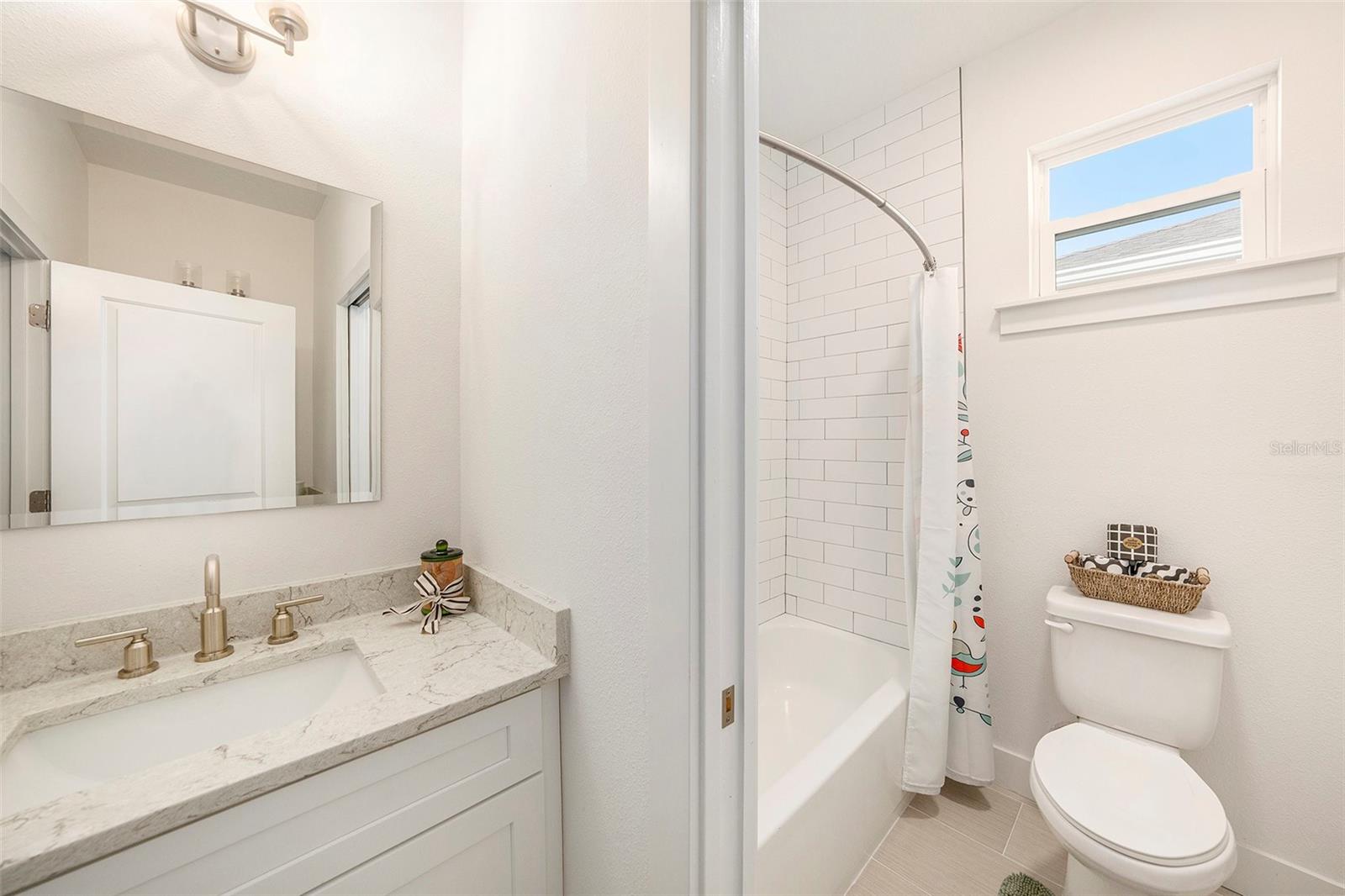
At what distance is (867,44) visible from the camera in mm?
1726

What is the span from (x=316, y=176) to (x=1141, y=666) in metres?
2.52

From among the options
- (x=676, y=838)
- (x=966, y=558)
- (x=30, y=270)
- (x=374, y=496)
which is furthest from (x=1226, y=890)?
(x=30, y=270)

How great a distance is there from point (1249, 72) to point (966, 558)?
1567 mm

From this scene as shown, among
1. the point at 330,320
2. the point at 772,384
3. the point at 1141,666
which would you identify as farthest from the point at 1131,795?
the point at 330,320

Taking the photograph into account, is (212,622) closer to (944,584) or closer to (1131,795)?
(944,584)

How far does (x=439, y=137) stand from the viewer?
134 cm

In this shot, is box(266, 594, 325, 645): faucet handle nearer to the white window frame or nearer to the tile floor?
the tile floor

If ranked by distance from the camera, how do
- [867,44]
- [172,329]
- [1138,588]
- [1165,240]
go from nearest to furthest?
[172,329] → [1138,588] → [1165,240] → [867,44]

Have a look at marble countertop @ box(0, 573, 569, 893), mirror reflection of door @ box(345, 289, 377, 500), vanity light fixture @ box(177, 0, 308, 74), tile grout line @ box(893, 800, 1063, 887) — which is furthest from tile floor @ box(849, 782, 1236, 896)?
vanity light fixture @ box(177, 0, 308, 74)

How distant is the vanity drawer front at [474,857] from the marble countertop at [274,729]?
0.63ft

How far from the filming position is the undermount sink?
2.37ft

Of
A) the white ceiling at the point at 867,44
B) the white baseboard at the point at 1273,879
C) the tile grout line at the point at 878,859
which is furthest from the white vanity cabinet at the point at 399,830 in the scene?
the white ceiling at the point at 867,44

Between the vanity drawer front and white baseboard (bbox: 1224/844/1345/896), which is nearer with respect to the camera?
the vanity drawer front

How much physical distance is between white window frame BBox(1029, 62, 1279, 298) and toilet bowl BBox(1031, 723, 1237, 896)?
1.34 metres
